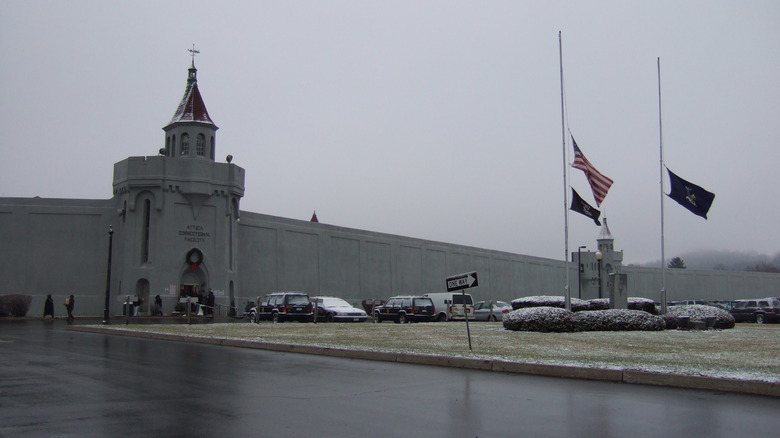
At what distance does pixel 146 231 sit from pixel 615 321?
33.8 meters

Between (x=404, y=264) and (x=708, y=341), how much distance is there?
47634mm

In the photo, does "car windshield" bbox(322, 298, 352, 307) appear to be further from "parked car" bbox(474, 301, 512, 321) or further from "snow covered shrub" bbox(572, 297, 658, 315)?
"snow covered shrub" bbox(572, 297, 658, 315)

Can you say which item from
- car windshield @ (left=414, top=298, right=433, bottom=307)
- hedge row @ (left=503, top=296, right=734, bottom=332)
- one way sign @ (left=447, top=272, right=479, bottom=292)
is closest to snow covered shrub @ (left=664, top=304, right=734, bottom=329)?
hedge row @ (left=503, top=296, right=734, bottom=332)

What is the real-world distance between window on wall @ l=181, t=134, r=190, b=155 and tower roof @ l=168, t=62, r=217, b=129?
3.95 ft

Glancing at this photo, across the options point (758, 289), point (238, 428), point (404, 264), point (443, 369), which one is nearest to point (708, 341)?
point (443, 369)

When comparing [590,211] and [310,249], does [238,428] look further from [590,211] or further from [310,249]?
[310,249]

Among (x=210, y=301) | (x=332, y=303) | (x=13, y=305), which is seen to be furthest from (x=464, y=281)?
(x=13, y=305)

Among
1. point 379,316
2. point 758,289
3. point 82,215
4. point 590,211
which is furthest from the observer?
point 758,289

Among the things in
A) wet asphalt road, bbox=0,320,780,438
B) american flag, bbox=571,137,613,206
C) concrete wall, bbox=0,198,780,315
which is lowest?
wet asphalt road, bbox=0,320,780,438

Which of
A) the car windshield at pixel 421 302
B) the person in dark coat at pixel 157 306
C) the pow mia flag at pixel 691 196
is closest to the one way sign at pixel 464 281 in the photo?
the pow mia flag at pixel 691 196

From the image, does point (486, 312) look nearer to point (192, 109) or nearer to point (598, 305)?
point (598, 305)

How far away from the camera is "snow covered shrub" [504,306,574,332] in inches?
995

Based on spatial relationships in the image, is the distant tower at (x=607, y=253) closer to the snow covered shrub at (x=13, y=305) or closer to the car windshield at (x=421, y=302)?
the car windshield at (x=421, y=302)

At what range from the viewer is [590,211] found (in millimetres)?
32750
